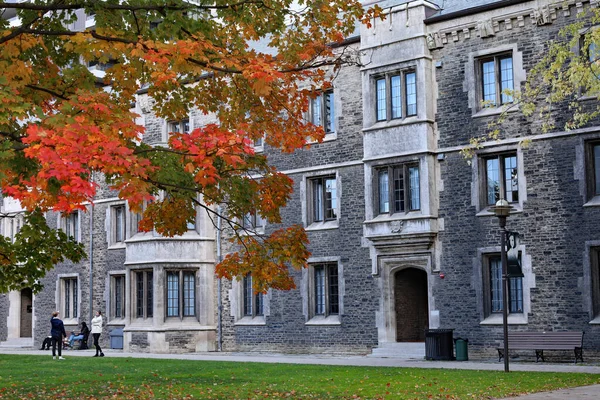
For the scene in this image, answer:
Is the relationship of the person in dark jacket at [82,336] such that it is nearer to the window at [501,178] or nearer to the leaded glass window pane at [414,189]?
the leaded glass window pane at [414,189]

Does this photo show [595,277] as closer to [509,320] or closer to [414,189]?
[509,320]

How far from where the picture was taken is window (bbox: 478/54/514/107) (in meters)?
25.2

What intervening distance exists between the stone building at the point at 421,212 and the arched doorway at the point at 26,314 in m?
10.9

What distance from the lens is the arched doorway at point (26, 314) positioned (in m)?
41.2

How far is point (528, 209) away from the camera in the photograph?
24391 millimetres

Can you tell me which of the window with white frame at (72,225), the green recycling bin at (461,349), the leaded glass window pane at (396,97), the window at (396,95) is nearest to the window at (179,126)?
the window with white frame at (72,225)

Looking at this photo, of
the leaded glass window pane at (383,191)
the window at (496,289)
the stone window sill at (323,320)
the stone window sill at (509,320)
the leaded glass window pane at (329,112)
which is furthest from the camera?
the leaded glass window pane at (329,112)

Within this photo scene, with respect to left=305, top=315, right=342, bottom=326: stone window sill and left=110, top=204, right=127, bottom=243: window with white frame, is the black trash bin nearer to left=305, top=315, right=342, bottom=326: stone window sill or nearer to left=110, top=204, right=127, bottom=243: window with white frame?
left=305, top=315, right=342, bottom=326: stone window sill

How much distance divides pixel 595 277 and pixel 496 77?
5.96m

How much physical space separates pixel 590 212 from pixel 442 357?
5.35 m

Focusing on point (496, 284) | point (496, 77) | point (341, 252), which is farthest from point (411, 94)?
point (496, 284)

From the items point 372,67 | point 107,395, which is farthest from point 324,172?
point 107,395

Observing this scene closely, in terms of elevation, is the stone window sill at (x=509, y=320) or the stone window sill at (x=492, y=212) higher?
the stone window sill at (x=492, y=212)

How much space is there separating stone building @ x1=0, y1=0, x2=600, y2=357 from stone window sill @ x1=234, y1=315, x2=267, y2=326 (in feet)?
0.15
